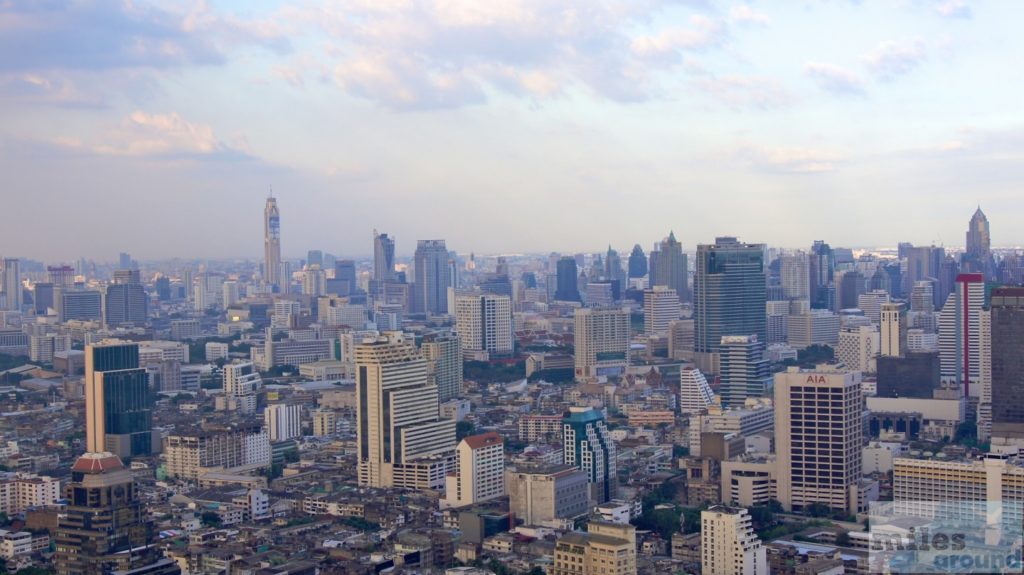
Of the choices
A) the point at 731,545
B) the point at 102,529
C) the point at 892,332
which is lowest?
the point at 731,545

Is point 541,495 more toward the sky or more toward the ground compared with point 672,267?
more toward the ground

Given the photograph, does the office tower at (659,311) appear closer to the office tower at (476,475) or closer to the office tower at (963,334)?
the office tower at (963,334)

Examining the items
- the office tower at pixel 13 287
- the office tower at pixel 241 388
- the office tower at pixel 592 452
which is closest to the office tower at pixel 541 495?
the office tower at pixel 592 452

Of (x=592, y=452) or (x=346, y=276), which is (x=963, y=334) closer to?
(x=592, y=452)

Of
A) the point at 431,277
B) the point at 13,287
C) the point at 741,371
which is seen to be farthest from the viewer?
the point at 431,277

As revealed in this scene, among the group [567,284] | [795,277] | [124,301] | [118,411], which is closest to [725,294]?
[795,277]

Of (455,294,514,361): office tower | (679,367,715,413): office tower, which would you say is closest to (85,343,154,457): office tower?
(679,367,715,413): office tower

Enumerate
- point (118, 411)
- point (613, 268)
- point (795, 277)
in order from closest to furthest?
point (118, 411), point (795, 277), point (613, 268)
